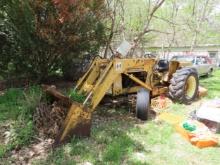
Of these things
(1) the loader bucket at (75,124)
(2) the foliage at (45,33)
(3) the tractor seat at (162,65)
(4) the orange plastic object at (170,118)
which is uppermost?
(2) the foliage at (45,33)

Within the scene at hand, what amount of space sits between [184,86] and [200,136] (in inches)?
109

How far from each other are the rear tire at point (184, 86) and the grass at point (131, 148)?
6.26ft

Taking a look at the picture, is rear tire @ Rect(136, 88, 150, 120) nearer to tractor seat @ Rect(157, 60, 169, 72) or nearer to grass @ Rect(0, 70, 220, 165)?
grass @ Rect(0, 70, 220, 165)

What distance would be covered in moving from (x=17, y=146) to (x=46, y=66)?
4.14m

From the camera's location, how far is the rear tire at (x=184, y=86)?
321 inches

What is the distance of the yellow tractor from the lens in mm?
5203

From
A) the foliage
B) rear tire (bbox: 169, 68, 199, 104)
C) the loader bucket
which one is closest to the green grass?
the loader bucket

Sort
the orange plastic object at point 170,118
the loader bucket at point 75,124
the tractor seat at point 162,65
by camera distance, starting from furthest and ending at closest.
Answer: the tractor seat at point 162,65 < the orange plastic object at point 170,118 < the loader bucket at point 75,124

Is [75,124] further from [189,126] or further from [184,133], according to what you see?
[189,126]

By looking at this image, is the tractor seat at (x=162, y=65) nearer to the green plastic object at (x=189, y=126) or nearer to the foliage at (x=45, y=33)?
the foliage at (x=45, y=33)

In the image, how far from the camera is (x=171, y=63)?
347 inches

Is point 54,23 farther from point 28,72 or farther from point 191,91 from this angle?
point 191,91

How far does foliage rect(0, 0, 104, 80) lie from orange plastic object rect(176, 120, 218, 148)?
3726 mm

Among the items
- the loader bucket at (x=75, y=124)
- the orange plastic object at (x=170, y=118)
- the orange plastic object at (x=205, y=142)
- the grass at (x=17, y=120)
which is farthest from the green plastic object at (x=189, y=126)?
the grass at (x=17, y=120)
